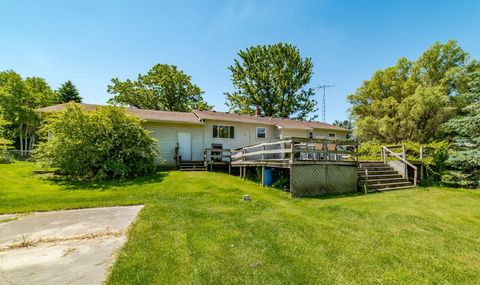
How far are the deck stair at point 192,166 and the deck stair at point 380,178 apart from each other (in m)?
9.13

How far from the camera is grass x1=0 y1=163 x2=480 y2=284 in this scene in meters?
3.14

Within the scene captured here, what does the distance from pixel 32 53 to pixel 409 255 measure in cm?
1665

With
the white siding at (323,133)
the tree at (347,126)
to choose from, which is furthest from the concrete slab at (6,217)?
the tree at (347,126)

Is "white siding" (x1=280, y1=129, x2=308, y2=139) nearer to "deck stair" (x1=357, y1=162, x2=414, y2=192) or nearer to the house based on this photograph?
the house

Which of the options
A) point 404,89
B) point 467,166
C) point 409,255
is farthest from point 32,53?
point 404,89

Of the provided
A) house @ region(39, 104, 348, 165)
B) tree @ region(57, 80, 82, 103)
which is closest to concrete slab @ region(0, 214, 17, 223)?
house @ region(39, 104, 348, 165)

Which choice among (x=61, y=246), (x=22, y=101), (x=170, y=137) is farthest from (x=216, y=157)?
(x=22, y=101)

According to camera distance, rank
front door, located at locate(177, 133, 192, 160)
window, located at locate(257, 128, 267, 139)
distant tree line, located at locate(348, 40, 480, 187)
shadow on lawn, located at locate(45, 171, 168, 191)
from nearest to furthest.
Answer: shadow on lawn, located at locate(45, 171, 168, 191), front door, located at locate(177, 133, 192, 160), distant tree line, located at locate(348, 40, 480, 187), window, located at locate(257, 128, 267, 139)

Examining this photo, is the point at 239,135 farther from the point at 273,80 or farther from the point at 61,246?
the point at 273,80

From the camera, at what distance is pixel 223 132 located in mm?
17766

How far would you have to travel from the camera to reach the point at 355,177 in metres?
10.1

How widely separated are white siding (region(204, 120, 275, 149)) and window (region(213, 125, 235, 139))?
0.78 feet

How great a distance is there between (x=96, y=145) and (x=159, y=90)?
2288 centimetres

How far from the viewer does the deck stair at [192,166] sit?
47.7 ft
